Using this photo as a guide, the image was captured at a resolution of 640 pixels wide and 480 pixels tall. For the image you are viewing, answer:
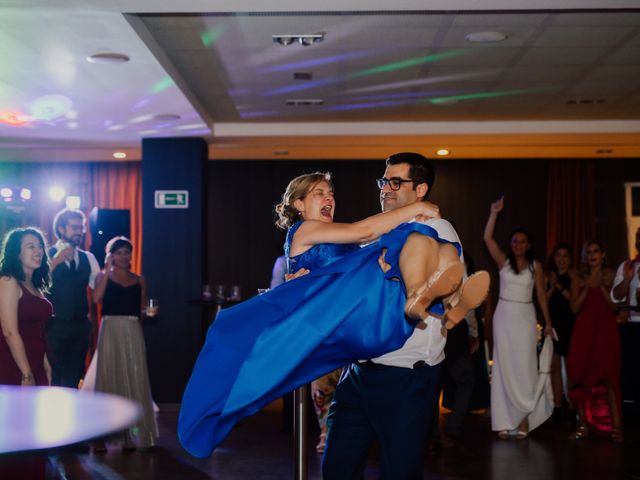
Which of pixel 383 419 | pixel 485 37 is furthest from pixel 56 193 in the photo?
pixel 383 419

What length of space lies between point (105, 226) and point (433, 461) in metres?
5.19

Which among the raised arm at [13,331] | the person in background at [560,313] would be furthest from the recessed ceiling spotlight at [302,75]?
the raised arm at [13,331]

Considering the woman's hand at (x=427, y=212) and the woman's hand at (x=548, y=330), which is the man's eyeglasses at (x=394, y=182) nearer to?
the woman's hand at (x=427, y=212)

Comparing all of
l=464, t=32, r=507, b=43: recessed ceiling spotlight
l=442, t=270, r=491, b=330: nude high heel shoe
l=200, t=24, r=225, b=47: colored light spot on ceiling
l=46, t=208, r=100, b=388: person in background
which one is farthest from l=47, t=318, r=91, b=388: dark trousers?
l=442, t=270, r=491, b=330: nude high heel shoe

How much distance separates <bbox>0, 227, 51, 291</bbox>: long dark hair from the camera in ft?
15.0

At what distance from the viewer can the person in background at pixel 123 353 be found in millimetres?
6082

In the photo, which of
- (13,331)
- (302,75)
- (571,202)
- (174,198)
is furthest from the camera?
(571,202)

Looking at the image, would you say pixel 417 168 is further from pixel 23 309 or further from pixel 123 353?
pixel 123 353

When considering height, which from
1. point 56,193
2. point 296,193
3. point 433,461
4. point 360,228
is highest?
point 56,193

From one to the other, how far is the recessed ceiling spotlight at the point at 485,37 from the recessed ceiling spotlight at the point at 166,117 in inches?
117

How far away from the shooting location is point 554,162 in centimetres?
1154

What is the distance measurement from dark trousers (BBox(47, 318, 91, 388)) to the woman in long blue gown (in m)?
4.08

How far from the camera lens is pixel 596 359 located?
6691 millimetres

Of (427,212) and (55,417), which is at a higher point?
(427,212)
